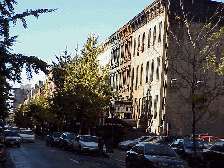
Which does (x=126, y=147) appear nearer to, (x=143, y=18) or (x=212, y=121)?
(x=212, y=121)

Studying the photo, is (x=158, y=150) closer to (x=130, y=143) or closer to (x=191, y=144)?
(x=191, y=144)

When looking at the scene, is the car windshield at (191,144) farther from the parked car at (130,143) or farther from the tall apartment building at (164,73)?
the parked car at (130,143)

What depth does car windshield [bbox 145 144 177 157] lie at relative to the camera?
57.1ft

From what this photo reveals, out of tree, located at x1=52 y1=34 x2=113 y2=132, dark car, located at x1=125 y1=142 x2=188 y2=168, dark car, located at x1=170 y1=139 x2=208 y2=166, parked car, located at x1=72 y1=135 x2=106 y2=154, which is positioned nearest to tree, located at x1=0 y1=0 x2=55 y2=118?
dark car, located at x1=125 y1=142 x2=188 y2=168

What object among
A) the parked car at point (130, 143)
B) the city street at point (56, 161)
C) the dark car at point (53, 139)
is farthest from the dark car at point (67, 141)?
the city street at point (56, 161)

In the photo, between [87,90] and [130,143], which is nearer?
[130,143]

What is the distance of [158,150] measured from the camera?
→ 57.9ft

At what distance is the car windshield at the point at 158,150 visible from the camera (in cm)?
1741

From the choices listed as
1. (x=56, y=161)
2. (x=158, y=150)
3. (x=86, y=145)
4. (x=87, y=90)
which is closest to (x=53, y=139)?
(x=87, y=90)

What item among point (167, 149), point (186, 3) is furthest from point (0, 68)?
Answer: point (186, 3)

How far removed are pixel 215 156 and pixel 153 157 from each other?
361 cm

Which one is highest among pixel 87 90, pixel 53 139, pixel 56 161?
pixel 87 90

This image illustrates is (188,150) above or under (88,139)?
under

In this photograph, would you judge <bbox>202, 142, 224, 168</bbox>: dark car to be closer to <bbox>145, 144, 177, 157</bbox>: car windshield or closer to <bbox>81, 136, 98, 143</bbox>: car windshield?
<bbox>145, 144, 177, 157</bbox>: car windshield
